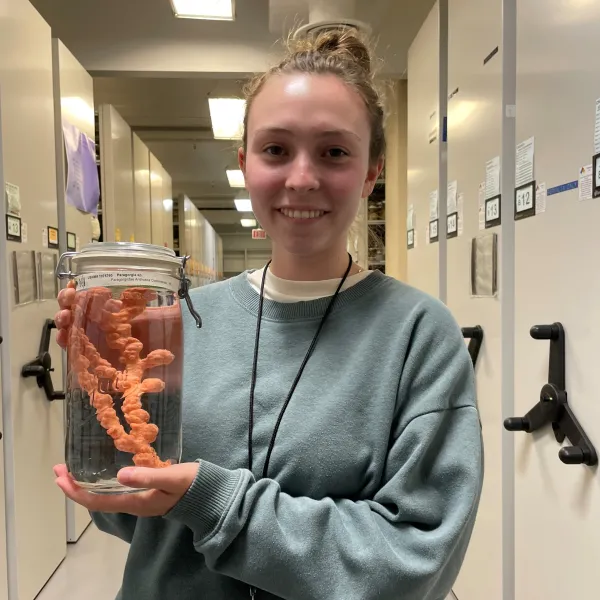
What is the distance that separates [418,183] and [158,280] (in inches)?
78.8

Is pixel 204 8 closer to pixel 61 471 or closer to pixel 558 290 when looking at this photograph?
pixel 558 290

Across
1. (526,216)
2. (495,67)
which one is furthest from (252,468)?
(495,67)

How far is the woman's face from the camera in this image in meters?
0.71

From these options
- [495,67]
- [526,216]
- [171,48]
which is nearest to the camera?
[526,216]

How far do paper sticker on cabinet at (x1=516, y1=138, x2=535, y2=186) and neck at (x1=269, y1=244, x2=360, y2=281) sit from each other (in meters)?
0.79

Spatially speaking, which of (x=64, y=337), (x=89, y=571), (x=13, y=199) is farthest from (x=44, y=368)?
(x=64, y=337)

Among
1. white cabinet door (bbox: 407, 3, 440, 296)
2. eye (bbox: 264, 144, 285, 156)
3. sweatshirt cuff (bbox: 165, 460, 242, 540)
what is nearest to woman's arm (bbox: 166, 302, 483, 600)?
sweatshirt cuff (bbox: 165, 460, 242, 540)

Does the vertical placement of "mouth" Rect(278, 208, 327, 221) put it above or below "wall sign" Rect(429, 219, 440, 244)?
below

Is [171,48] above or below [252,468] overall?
above

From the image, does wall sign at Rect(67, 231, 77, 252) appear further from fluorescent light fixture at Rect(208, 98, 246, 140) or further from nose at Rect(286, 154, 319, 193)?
nose at Rect(286, 154, 319, 193)

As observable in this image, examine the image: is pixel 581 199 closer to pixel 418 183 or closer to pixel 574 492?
pixel 574 492

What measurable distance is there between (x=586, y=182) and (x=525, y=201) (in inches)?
11.5

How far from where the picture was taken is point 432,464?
66 centimetres

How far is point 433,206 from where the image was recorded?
7.16 ft
